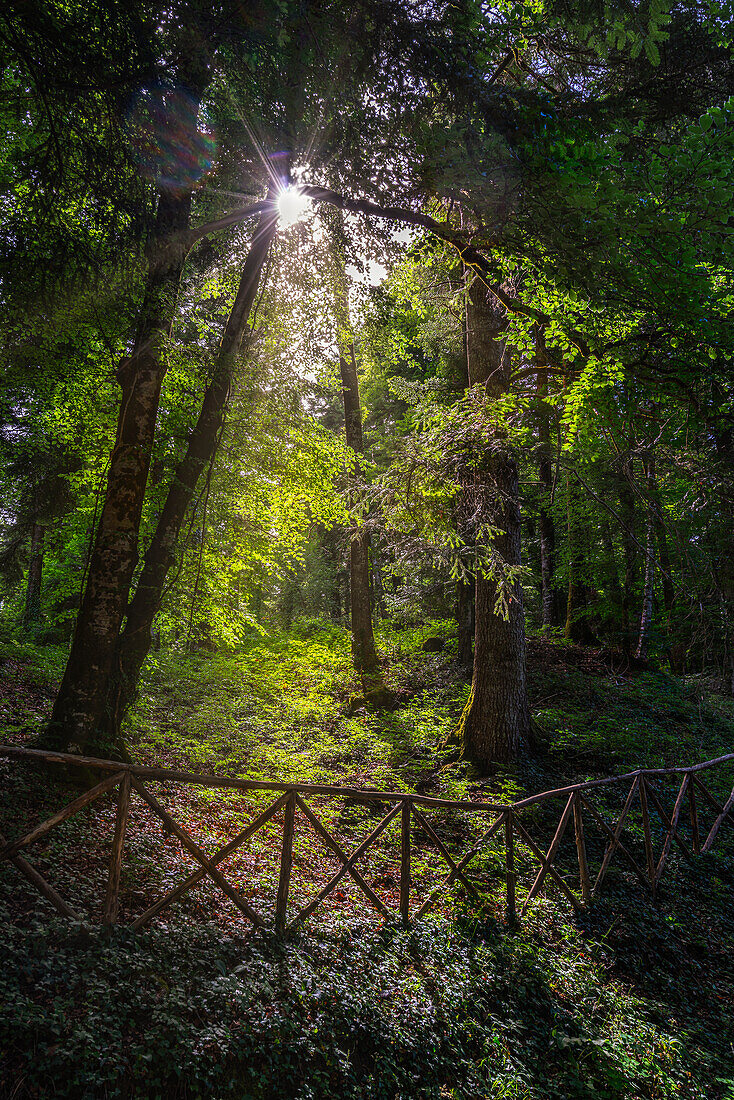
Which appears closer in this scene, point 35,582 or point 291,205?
point 291,205

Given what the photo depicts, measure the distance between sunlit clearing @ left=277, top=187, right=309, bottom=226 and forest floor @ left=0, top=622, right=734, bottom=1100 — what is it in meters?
6.91

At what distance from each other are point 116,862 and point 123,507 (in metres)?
3.71

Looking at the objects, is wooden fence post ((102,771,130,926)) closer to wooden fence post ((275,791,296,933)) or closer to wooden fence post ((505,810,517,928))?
wooden fence post ((275,791,296,933))

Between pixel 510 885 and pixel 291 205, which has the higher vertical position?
pixel 291 205

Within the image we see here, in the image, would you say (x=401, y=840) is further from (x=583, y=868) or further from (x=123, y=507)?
(x=123, y=507)

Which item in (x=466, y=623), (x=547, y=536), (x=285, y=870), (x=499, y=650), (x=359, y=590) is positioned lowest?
(x=285, y=870)

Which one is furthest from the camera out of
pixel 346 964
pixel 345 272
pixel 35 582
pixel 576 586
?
pixel 576 586

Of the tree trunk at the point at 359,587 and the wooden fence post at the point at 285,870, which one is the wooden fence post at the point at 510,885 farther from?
the tree trunk at the point at 359,587

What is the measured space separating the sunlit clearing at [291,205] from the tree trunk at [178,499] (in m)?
0.19

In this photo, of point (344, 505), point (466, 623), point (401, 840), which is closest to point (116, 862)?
point (401, 840)

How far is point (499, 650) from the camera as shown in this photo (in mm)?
8008

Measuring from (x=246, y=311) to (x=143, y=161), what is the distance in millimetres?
2679

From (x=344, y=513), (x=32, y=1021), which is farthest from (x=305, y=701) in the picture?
(x=32, y=1021)

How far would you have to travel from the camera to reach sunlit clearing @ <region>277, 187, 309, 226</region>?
19.0 feet
